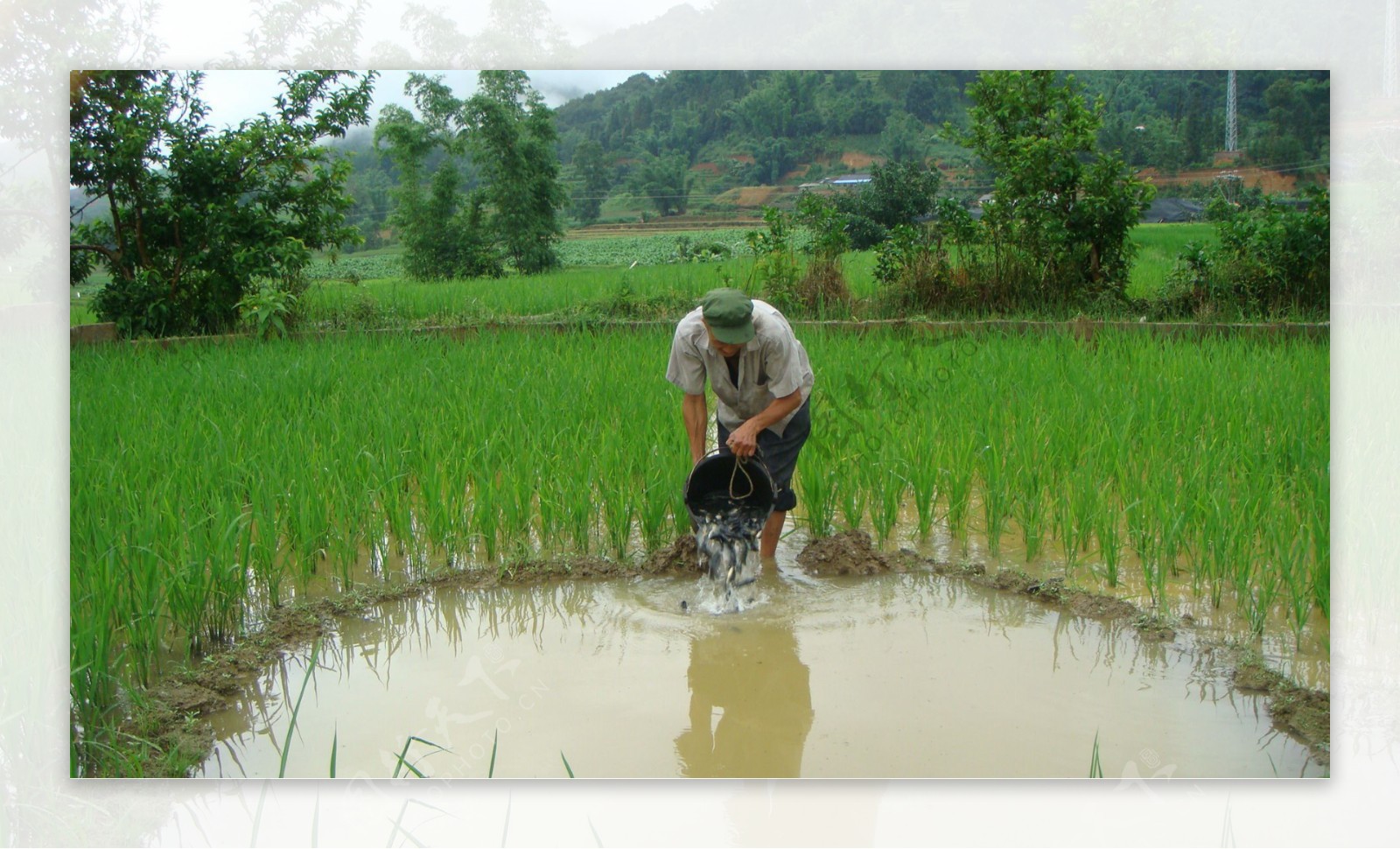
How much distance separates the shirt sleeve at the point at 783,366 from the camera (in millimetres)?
2768

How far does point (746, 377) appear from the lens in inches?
113

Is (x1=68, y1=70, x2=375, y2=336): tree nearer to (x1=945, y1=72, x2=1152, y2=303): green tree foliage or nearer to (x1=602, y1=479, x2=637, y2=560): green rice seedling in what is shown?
(x1=602, y1=479, x2=637, y2=560): green rice seedling

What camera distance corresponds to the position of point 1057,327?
6.12m

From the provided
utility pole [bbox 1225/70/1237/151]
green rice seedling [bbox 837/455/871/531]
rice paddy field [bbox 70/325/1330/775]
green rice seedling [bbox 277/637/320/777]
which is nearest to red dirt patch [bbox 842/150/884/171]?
rice paddy field [bbox 70/325/1330/775]

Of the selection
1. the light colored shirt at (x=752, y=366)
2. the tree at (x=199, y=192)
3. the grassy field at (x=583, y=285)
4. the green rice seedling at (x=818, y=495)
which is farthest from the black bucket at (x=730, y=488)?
the grassy field at (x=583, y=285)

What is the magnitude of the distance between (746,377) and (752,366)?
0.17 feet

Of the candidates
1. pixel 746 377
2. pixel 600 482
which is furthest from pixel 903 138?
pixel 746 377

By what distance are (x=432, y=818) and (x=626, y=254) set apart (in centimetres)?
535

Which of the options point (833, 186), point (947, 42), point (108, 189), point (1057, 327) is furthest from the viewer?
point (833, 186)

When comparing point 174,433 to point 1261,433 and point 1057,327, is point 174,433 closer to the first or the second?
point 1261,433

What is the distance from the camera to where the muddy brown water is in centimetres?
221

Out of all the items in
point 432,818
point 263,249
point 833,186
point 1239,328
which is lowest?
point 432,818

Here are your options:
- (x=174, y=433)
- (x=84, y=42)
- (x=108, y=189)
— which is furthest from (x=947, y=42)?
(x=108, y=189)

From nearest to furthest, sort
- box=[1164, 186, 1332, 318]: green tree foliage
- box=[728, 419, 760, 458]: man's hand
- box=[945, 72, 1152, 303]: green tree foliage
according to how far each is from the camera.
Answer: box=[728, 419, 760, 458]: man's hand → box=[1164, 186, 1332, 318]: green tree foliage → box=[945, 72, 1152, 303]: green tree foliage
